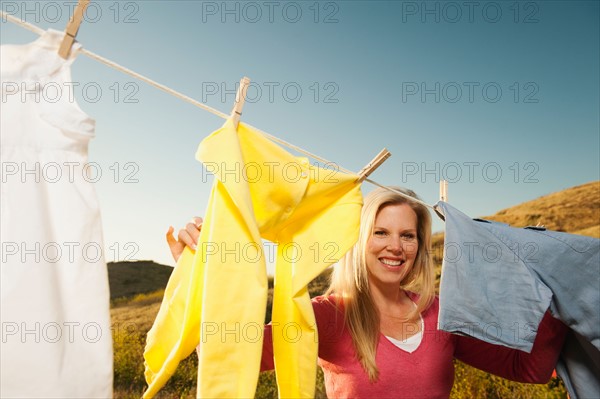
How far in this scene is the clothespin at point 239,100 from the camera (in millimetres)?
1572

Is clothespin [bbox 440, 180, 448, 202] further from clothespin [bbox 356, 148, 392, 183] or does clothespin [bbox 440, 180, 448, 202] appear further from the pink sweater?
the pink sweater

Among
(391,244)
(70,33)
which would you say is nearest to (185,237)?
(70,33)

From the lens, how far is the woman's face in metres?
2.26

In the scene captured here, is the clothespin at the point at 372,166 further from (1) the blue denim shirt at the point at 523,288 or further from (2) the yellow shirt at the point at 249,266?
(1) the blue denim shirt at the point at 523,288

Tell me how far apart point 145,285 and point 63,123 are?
6.03 m

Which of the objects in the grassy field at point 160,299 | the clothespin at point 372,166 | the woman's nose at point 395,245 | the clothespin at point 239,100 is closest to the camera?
the clothespin at point 239,100

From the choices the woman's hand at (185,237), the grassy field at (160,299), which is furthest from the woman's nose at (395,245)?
the grassy field at (160,299)

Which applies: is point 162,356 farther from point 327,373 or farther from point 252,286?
point 327,373

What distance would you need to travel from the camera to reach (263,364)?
1856 millimetres

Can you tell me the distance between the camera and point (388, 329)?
2303 mm

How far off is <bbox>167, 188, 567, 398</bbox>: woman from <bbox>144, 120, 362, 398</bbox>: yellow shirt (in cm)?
50

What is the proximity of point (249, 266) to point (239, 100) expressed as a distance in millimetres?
530

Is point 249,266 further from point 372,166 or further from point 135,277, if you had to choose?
point 135,277

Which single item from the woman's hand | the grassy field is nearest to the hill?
the grassy field
